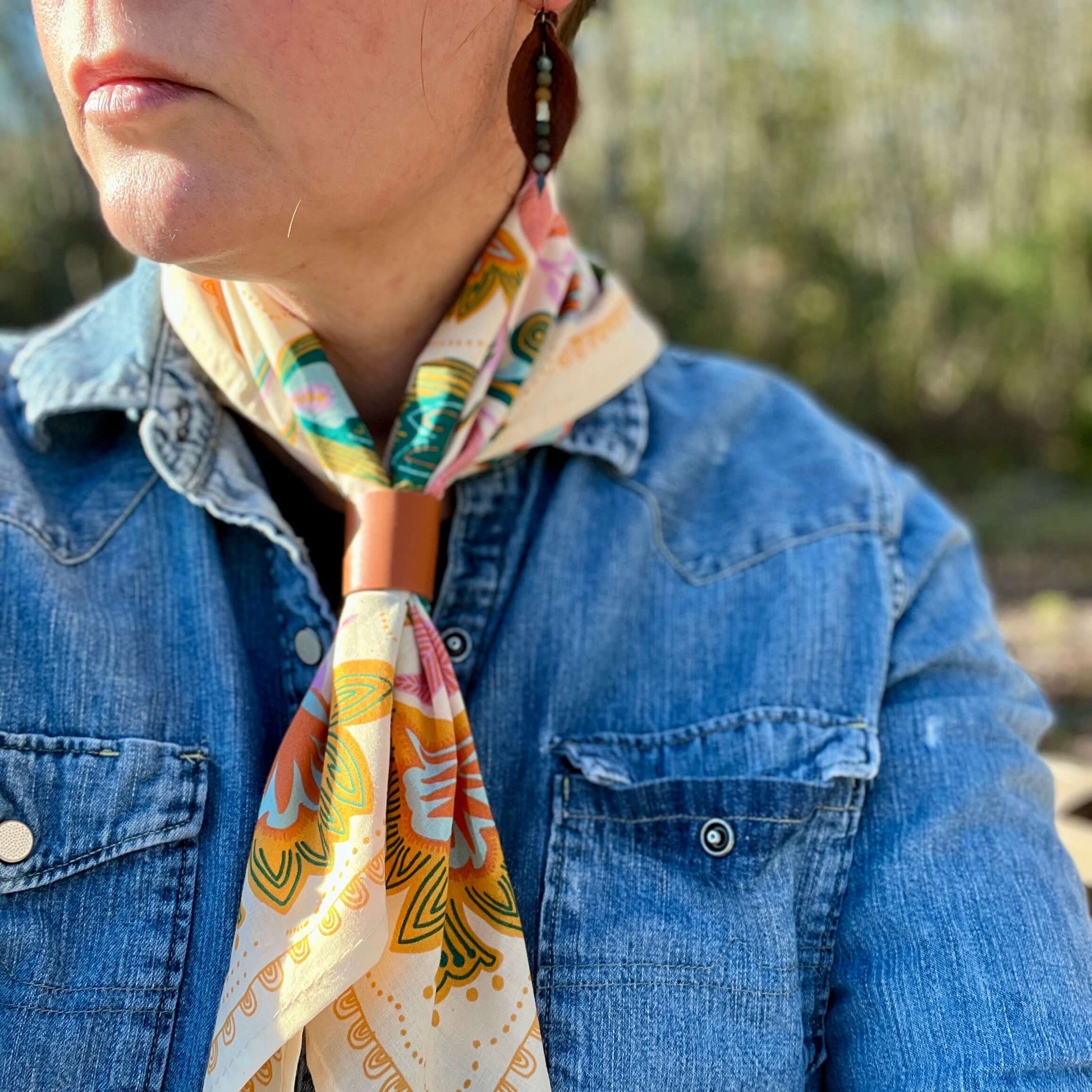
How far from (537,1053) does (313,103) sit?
915 millimetres

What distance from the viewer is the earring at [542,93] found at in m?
1.17

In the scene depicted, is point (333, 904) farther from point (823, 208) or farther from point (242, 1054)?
point (823, 208)

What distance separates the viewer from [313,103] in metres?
1.01

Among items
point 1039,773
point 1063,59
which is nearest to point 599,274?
point 1039,773

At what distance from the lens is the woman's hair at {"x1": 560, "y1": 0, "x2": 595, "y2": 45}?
124 cm

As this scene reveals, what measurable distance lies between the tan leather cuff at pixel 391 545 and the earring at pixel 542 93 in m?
0.41

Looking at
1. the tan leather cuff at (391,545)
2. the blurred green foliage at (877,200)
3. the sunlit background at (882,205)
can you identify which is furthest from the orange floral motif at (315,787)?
the blurred green foliage at (877,200)

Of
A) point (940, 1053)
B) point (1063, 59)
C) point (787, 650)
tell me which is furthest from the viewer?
point (1063, 59)

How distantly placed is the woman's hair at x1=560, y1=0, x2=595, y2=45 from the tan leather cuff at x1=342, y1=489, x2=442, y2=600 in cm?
56

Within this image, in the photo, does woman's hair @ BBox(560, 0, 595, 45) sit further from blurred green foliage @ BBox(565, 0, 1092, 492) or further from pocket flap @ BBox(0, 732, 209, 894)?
blurred green foliage @ BBox(565, 0, 1092, 492)

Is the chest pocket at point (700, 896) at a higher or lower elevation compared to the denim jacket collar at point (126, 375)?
lower

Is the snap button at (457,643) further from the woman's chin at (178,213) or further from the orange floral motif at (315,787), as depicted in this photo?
the woman's chin at (178,213)

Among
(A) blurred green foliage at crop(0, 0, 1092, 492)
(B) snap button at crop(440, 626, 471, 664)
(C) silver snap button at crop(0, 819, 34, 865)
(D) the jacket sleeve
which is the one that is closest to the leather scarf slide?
(B) snap button at crop(440, 626, 471, 664)

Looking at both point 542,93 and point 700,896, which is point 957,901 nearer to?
point 700,896
